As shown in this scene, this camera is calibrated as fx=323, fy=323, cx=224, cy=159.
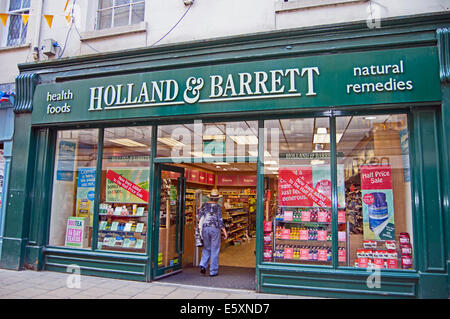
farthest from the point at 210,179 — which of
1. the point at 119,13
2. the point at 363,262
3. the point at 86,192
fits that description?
the point at 363,262

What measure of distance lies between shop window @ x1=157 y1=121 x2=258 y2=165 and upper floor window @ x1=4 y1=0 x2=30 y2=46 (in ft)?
15.6

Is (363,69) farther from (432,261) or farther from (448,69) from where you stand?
(432,261)

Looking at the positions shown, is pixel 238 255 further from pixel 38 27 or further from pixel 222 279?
pixel 38 27

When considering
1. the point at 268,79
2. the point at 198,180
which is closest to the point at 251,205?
the point at 198,180

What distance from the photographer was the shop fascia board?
200 inches

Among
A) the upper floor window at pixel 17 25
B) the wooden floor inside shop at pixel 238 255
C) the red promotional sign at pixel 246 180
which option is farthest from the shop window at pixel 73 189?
the red promotional sign at pixel 246 180

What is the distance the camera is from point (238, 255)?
947 centimetres

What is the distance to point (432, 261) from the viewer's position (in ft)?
15.3

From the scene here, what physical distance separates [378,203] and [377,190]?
0.71ft

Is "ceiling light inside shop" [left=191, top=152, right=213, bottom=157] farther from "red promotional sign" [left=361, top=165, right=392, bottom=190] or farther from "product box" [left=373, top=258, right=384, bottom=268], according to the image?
"product box" [left=373, top=258, right=384, bottom=268]

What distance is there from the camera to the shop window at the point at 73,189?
6910 millimetres

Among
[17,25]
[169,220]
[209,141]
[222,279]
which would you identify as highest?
[17,25]

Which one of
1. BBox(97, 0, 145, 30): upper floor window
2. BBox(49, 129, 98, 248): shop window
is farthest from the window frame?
BBox(97, 0, 145, 30): upper floor window

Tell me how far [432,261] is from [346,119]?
2.51 meters
